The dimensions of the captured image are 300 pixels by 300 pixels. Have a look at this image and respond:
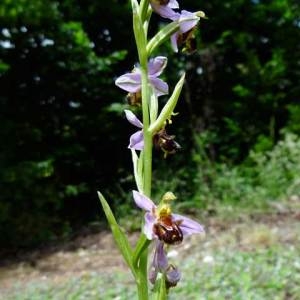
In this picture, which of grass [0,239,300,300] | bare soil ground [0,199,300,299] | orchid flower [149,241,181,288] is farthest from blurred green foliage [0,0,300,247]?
orchid flower [149,241,181,288]

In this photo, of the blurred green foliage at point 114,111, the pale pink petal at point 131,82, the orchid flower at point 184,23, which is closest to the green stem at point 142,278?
the pale pink petal at point 131,82

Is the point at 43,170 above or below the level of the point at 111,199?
above

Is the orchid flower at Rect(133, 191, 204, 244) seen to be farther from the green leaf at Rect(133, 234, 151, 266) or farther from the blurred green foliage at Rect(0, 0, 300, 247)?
the blurred green foliage at Rect(0, 0, 300, 247)

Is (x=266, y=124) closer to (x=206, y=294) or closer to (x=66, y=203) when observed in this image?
(x=66, y=203)

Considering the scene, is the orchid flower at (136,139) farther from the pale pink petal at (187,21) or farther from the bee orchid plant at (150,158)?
the pale pink petal at (187,21)

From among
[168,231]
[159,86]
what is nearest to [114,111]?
[159,86]

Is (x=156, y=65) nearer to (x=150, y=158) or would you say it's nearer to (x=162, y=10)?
(x=162, y=10)

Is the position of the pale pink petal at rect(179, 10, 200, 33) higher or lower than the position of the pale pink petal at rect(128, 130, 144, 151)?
higher

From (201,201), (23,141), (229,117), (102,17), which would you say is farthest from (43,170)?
(229,117)
